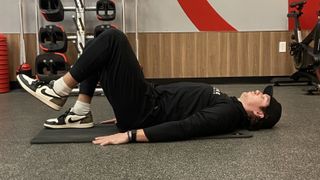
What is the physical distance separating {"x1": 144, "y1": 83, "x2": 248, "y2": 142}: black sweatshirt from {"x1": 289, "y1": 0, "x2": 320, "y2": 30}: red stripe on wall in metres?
3.21

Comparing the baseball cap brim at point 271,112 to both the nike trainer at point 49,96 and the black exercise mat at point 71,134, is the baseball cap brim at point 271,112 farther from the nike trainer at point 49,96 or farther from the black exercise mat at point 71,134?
the nike trainer at point 49,96

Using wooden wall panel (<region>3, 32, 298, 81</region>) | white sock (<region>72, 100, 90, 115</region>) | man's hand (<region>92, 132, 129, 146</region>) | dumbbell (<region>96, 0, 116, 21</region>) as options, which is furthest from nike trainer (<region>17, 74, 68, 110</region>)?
wooden wall panel (<region>3, 32, 298, 81</region>)

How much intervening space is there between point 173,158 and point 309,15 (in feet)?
12.9

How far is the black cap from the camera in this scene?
242 centimetres

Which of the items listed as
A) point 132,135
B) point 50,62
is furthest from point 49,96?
point 50,62

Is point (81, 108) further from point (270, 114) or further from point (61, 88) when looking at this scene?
point (270, 114)

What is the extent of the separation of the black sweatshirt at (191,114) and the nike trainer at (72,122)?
49cm

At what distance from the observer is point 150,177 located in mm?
1704

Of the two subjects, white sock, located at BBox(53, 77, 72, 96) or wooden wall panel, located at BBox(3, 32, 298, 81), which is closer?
white sock, located at BBox(53, 77, 72, 96)

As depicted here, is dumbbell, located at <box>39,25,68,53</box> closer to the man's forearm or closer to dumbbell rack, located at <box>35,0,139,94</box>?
dumbbell rack, located at <box>35,0,139,94</box>

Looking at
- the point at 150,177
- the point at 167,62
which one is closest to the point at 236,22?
the point at 167,62

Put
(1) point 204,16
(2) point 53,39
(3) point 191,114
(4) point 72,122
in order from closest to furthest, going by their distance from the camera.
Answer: (3) point 191,114, (4) point 72,122, (2) point 53,39, (1) point 204,16

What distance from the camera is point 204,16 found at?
5.06 m

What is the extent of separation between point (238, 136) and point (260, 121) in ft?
0.64
